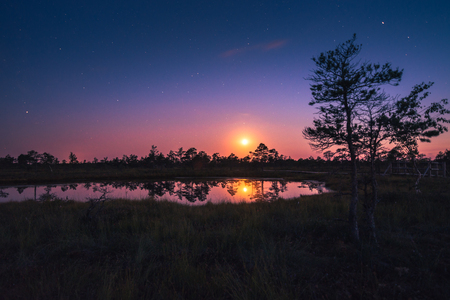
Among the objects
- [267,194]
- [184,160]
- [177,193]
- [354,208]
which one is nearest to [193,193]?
[177,193]

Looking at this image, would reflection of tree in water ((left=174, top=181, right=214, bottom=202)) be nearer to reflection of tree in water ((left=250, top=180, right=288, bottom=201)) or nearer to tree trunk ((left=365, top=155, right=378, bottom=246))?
reflection of tree in water ((left=250, top=180, right=288, bottom=201))

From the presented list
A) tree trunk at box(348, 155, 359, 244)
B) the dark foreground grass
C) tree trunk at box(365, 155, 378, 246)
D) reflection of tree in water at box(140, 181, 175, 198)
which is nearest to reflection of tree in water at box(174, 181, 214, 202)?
reflection of tree in water at box(140, 181, 175, 198)

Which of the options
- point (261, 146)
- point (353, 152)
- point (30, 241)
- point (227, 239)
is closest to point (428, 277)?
point (353, 152)

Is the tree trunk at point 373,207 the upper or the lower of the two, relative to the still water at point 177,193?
upper

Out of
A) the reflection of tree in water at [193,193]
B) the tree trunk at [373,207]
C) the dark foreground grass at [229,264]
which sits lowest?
the reflection of tree in water at [193,193]

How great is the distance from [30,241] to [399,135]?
11350 millimetres

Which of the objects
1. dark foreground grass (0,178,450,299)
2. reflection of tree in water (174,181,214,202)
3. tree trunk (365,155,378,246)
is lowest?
reflection of tree in water (174,181,214,202)

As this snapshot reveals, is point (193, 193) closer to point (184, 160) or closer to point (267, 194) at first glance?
point (267, 194)

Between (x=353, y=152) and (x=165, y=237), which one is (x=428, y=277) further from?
(x=165, y=237)

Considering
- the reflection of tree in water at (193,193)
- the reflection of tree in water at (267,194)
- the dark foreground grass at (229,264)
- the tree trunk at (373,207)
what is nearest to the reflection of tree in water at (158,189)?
the reflection of tree in water at (193,193)

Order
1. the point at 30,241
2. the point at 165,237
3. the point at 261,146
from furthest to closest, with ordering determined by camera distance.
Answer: the point at 261,146, the point at 165,237, the point at 30,241

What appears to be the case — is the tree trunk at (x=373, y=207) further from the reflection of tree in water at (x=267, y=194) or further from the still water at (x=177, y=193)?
the reflection of tree in water at (x=267, y=194)

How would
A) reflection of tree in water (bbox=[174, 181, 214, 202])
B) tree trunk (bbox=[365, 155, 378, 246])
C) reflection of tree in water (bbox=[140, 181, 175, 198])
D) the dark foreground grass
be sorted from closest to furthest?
the dark foreground grass
tree trunk (bbox=[365, 155, 378, 246])
reflection of tree in water (bbox=[174, 181, 214, 202])
reflection of tree in water (bbox=[140, 181, 175, 198])

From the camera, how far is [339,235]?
634 cm
